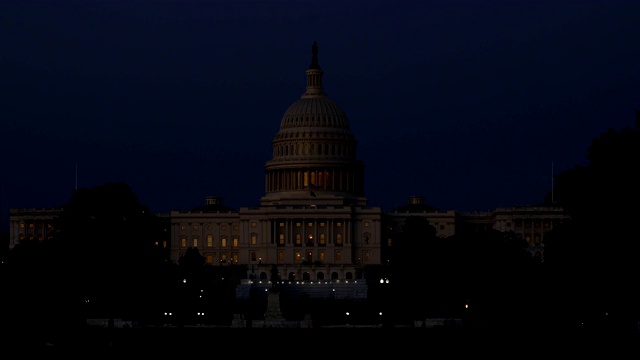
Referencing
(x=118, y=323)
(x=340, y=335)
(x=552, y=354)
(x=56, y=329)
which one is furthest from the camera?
(x=118, y=323)

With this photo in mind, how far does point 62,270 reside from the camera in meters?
144

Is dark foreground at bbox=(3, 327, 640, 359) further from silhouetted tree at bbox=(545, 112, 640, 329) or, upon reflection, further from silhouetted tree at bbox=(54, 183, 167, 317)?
silhouetted tree at bbox=(54, 183, 167, 317)

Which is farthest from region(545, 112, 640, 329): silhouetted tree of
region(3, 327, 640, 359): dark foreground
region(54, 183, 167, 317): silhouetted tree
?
region(54, 183, 167, 317): silhouetted tree

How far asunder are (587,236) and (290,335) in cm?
2242

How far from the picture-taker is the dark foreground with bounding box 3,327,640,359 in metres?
95.0

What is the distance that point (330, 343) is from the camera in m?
109

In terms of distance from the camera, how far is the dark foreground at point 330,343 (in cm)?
9500

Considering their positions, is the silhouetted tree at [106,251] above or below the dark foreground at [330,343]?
above

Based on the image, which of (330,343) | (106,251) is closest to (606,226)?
(330,343)

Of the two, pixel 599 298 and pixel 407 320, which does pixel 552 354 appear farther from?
pixel 407 320

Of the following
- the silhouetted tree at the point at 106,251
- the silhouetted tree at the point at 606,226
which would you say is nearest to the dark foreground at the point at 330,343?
the silhouetted tree at the point at 606,226

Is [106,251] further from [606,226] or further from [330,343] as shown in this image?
[606,226]

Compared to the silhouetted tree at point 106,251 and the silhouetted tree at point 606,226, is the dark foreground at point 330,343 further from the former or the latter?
the silhouetted tree at point 106,251

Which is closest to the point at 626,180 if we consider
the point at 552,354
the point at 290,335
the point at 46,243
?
the point at 552,354
